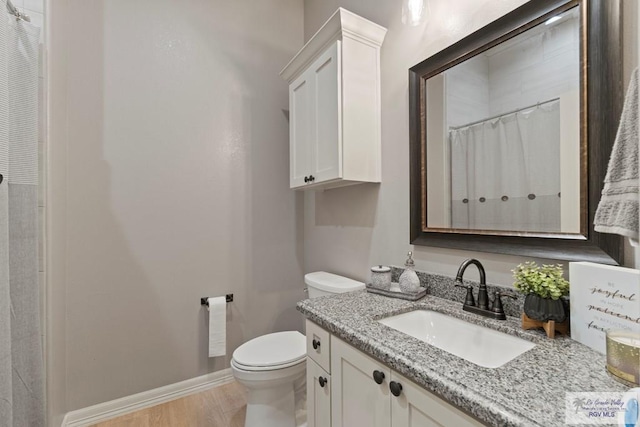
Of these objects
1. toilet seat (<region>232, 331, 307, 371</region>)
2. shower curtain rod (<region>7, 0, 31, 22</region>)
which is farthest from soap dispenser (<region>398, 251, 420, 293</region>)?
shower curtain rod (<region>7, 0, 31, 22</region>)

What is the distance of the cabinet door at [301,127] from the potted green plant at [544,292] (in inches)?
50.2

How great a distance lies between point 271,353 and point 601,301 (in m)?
1.44

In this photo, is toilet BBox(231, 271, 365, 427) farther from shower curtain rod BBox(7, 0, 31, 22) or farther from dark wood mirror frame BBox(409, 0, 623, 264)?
shower curtain rod BBox(7, 0, 31, 22)

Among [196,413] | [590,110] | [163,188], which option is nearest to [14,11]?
[163,188]

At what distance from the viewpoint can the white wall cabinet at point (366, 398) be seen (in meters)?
0.72

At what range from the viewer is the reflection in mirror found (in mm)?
948

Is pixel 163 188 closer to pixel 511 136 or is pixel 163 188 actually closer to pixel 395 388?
pixel 395 388

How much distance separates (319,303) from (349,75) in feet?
3.88

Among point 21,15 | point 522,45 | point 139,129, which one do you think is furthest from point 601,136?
point 139,129

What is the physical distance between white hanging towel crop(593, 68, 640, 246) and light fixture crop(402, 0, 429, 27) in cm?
95

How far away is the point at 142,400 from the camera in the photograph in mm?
1860

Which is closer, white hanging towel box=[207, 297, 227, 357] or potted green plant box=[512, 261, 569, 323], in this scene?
potted green plant box=[512, 261, 569, 323]

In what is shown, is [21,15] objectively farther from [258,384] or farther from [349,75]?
[258,384]

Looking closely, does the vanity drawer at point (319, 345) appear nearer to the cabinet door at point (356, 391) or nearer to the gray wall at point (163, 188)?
the cabinet door at point (356, 391)
